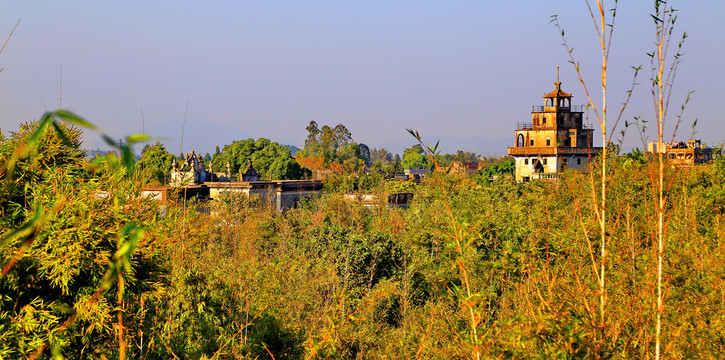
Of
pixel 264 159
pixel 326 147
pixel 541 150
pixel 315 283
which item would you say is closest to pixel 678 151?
pixel 315 283

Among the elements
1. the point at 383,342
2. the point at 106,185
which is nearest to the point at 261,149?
the point at 383,342

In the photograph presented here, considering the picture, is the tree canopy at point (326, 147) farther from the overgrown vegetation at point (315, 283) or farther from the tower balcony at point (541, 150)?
the overgrown vegetation at point (315, 283)

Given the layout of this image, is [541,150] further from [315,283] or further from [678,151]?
[678,151]

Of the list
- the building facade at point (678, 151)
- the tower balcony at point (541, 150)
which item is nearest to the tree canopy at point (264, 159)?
the tower balcony at point (541, 150)

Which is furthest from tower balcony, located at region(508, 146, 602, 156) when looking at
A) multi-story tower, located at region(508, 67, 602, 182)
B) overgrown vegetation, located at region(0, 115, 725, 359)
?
overgrown vegetation, located at region(0, 115, 725, 359)

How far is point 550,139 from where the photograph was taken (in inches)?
2463

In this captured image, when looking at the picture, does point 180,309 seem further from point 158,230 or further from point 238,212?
point 238,212

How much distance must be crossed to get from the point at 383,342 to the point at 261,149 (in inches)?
1777

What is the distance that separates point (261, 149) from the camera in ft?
192

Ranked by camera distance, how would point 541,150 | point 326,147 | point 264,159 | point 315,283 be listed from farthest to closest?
point 326,147 → point 541,150 → point 264,159 → point 315,283

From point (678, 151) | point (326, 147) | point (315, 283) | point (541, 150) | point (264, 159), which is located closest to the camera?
point (678, 151)

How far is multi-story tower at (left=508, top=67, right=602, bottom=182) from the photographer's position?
198ft

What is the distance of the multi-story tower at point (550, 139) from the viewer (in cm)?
6047

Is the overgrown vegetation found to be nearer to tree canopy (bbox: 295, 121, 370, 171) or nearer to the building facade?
the building facade
